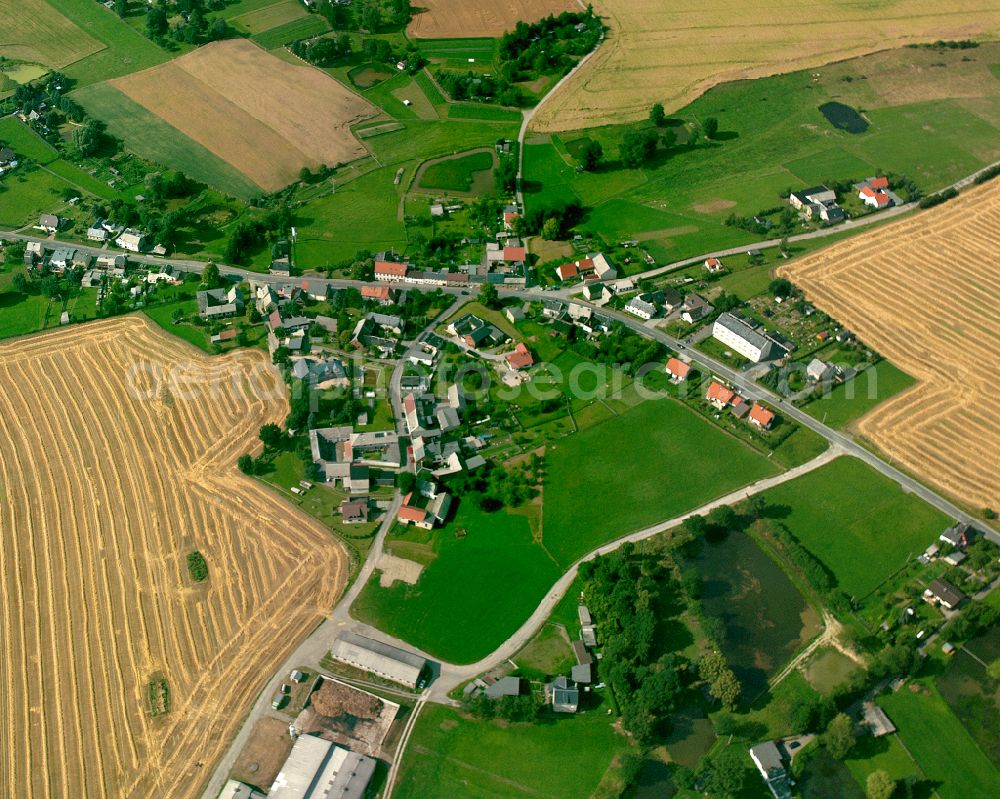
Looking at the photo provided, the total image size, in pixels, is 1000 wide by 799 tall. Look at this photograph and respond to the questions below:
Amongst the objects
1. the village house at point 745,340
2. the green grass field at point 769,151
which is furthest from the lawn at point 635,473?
the green grass field at point 769,151

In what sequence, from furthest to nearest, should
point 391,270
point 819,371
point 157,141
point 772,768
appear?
point 157,141 < point 391,270 < point 819,371 < point 772,768

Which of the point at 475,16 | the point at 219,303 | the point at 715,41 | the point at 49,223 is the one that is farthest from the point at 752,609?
the point at 475,16

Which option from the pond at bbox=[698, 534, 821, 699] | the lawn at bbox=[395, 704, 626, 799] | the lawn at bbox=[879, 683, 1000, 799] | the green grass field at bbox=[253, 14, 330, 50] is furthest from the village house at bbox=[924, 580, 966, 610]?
the green grass field at bbox=[253, 14, 330, 50]

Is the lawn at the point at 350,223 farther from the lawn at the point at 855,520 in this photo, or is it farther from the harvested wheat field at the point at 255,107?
the lawn at the point at 855,520

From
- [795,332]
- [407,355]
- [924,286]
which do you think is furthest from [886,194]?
[407,355]

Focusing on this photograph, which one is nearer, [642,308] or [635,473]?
[635,473]

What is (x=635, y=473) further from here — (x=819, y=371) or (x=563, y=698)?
(x=563, y=698)
